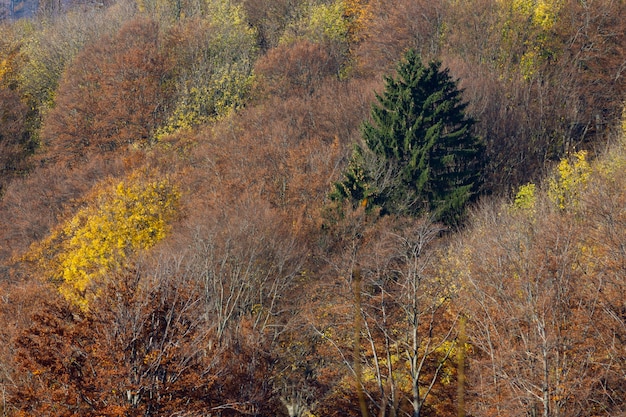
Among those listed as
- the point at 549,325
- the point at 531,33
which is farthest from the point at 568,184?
the point at 531,33

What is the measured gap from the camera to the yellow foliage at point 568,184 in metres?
33.2

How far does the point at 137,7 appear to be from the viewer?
73.1m

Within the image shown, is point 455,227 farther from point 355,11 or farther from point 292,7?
point 292,7

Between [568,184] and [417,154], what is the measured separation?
858 centimetres

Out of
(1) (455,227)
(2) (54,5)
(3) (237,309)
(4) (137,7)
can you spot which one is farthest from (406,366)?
(2) (54,5)

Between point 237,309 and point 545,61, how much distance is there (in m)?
33.5

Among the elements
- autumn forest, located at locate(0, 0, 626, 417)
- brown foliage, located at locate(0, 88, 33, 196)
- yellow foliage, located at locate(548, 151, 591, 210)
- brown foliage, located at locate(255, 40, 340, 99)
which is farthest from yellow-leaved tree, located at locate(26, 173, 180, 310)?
yellow foliage, located at locate(548, 151, 591, 210)

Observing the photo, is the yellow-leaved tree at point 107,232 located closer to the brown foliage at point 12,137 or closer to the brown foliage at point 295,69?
the brown foliage at point 295,69

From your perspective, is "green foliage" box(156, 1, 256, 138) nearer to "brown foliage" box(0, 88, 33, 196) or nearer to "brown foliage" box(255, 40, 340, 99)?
"brown foliage" box(255, 40, 340, 99)

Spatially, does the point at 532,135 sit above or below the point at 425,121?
below

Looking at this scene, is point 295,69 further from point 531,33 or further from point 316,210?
point 316,210

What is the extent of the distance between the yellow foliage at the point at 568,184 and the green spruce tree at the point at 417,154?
5280mm

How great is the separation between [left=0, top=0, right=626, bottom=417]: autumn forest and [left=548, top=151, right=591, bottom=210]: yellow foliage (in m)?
0.12

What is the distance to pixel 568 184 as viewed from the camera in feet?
112
